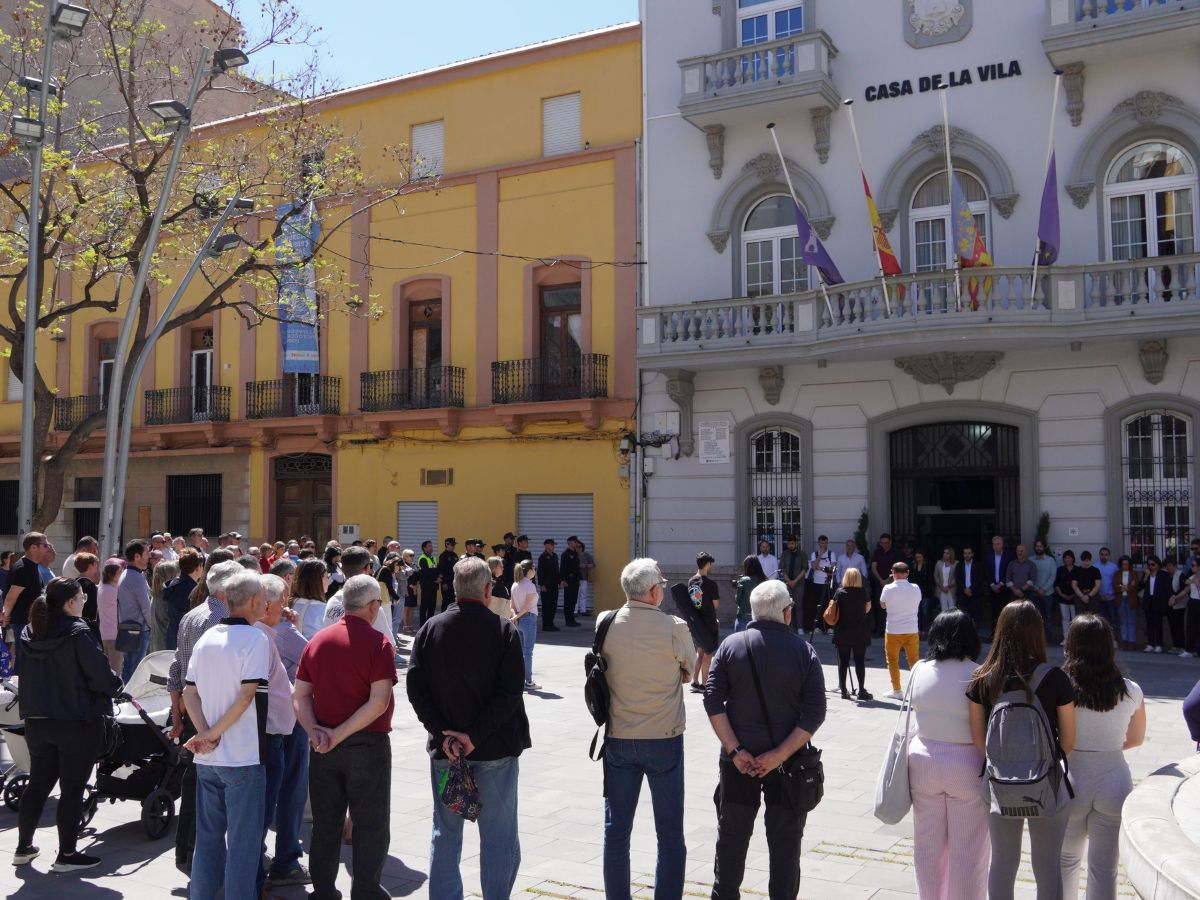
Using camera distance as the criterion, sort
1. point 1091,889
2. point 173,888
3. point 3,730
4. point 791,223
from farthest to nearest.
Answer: point 791,223
point 3,730
point 173,888
point 1091,889

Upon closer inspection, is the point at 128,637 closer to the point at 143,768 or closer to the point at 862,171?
the point at 143,768

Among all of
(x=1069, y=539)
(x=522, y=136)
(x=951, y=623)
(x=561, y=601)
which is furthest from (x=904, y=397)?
(x=951, y=623)

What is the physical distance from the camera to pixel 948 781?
5168 millimetres

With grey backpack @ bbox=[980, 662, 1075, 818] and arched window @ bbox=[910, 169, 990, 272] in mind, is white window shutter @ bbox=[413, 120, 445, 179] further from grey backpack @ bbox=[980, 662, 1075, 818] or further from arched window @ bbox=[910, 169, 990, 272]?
grey backpack @ bbox=[980, 662, 1075, 818]

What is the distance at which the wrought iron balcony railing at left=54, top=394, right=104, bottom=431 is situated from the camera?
1155 inches

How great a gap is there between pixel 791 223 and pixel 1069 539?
24.0 feet

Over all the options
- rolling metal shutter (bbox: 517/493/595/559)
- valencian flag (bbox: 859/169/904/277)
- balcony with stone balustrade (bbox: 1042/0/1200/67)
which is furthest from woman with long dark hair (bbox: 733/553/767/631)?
balcony with stone balustrade (bbox: 1042/0/1200/67)

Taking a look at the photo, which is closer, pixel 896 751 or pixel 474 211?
pixel 896 751

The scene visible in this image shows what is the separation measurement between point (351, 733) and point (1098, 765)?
3.45m

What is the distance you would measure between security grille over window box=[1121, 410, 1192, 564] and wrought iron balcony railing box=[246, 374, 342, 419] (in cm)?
1598

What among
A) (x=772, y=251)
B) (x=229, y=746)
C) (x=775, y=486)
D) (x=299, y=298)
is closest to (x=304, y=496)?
(x=299, y=298)

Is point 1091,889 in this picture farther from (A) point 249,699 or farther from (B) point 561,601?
(B) point 561,601

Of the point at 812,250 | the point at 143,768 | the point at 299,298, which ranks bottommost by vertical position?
the point at 143,768

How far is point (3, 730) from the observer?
752cm
